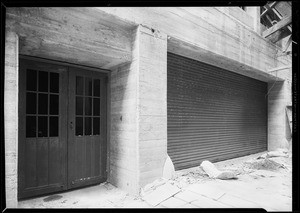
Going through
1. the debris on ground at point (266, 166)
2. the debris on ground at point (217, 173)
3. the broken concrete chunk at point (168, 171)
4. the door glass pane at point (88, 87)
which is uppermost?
the door glass pane at point (88, 87)

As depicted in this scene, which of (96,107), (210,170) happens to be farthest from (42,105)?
(210,170)

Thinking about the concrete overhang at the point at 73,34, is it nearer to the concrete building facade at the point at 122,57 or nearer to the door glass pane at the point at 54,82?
the concrete building facade at the point at 122,57

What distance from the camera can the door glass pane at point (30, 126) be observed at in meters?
4.17

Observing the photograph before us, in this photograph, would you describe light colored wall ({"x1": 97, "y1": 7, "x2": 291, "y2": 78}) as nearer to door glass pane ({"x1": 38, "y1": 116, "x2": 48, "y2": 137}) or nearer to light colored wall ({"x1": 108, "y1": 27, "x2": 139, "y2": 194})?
light colored wall ({"x1": 108, "y1": 27, "x2": 139, "y2": 194})

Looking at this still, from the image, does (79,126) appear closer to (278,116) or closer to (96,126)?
(96,126)

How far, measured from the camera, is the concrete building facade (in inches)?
135

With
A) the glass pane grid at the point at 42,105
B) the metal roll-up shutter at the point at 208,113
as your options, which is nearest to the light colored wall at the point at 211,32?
the metal roll-up shutter at the point at 208,113

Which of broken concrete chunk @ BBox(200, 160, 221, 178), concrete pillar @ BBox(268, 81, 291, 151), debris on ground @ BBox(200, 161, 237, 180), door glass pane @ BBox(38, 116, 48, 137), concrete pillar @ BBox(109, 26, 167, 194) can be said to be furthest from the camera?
concrete pillar @ BBox(268, 81, 291, 151)

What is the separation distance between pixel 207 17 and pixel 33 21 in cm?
494

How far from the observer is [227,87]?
318 inches

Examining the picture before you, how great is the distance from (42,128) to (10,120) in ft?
3.40

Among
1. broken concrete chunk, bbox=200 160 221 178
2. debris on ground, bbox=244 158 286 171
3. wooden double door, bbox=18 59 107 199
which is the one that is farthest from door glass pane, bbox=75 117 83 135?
debris on ground, bbox=244 158 286 171

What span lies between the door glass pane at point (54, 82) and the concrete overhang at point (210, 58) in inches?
113
